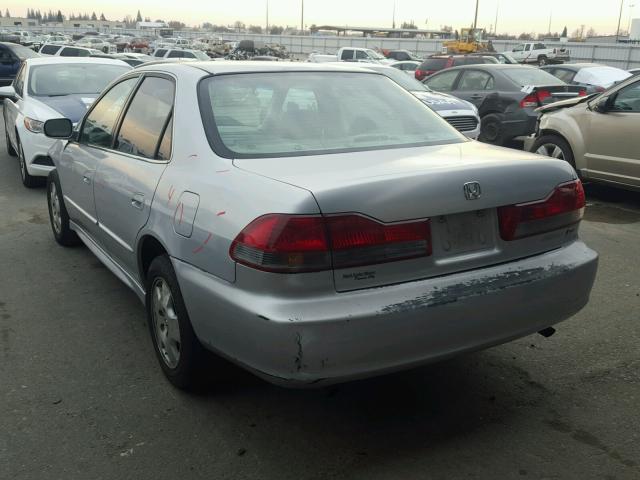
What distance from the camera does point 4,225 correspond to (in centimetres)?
672

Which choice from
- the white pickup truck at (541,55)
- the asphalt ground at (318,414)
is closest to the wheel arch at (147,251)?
the asphalt ground at (318,414)

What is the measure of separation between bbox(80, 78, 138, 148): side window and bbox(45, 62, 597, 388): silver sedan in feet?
1.63

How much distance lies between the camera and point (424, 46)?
5728 centimetres

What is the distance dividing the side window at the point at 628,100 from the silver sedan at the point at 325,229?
178 inches

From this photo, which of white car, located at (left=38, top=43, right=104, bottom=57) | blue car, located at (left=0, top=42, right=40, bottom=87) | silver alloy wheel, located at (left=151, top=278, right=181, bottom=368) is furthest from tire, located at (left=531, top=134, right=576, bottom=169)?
white car, located at (left=38, top=43, right=104, bottom=57)

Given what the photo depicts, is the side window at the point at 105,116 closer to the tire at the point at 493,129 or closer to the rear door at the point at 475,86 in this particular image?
the tire at the point at 493,129

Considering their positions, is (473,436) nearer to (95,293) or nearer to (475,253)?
(475,253)

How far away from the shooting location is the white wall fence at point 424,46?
131 feet

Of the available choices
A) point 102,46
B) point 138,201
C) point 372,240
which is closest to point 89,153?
point 138,201

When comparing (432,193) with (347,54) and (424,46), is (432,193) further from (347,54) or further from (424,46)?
(424,46)

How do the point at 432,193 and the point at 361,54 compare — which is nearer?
the point at 432,193

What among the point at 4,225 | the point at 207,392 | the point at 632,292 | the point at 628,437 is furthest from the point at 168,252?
the point at 4,225

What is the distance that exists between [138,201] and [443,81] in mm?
11068

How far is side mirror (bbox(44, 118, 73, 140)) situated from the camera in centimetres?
491
